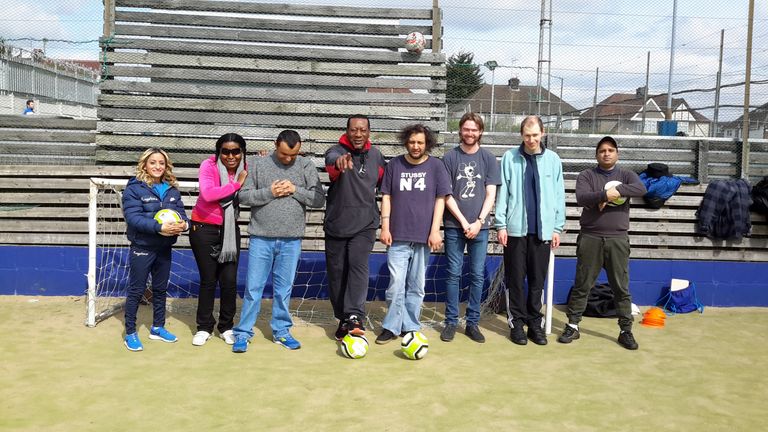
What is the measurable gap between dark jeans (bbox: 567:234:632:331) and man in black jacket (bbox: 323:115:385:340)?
1735 mm

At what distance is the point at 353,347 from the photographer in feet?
15.6

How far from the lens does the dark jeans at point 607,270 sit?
17.5 feet

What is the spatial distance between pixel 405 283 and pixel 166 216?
188 centimetres

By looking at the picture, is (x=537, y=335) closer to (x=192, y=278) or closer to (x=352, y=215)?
(x=352, y=215)

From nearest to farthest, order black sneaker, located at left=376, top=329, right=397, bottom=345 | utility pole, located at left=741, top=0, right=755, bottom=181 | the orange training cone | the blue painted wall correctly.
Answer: black sneaker, located at left=376, top=329, right=397, bottom=345
the orange training cone
the blue painted wall
utility pole, located at left=741, top=0, right=755, bottom=181

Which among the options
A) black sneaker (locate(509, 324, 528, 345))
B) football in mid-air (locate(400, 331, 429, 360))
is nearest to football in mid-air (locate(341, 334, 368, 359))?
football in mid-air (locate(400, 331, 429, 360))

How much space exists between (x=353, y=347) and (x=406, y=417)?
3.81ft

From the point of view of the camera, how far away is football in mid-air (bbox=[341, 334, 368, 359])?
4742 mm

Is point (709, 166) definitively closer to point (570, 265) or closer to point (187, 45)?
point (570, 265)

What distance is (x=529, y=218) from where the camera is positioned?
207 inches

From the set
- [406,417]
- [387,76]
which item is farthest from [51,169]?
[406,417]

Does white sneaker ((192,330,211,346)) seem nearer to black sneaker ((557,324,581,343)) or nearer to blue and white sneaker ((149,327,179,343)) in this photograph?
blue and white sneaker ((149,327,179,343))

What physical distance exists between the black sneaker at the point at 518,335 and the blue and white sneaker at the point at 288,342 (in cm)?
171

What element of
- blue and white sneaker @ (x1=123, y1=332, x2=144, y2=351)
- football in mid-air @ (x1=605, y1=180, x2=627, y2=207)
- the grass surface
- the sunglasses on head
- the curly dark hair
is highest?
the curly dark hair
